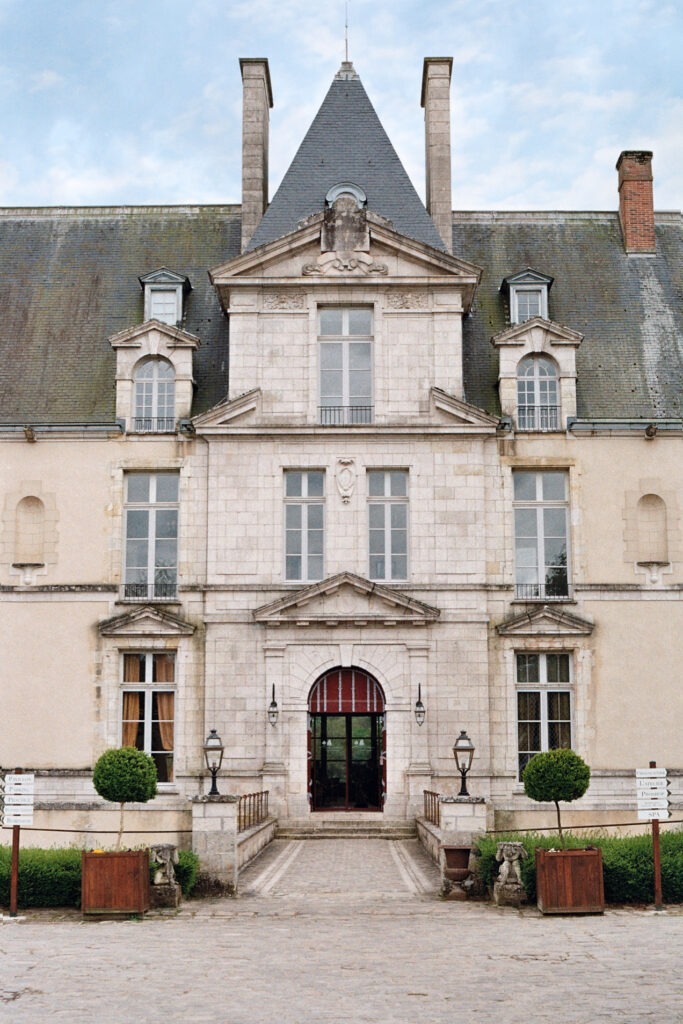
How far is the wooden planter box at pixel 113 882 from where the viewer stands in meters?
15.1

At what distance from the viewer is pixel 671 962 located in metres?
12.0

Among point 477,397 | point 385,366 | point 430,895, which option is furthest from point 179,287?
point 430,895

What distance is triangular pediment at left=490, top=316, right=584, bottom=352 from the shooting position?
26844 millimetres

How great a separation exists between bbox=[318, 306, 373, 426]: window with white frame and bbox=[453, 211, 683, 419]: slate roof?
243cm

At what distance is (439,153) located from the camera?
29.4 m

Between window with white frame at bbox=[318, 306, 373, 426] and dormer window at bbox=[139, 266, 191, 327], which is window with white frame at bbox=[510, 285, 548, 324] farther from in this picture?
dormer window at bbox=[139, 266, 191, 327]

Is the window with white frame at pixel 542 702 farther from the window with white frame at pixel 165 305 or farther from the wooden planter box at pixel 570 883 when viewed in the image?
the window with white frame at pixel 165 305

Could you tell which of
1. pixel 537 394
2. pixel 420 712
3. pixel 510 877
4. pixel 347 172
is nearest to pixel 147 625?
pixel 420 712

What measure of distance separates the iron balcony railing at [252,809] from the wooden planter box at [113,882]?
462 cm

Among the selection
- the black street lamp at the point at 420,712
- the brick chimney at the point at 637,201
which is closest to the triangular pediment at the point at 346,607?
the black street lamp at the point at 420,712

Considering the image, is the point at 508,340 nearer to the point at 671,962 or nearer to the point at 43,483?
the point at 43,483

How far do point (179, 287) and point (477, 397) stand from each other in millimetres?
7147

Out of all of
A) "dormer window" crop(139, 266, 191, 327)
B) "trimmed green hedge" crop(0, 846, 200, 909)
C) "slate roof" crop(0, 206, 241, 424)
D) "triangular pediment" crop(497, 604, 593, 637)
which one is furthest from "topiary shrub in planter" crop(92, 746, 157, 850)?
"dormer window" crop(139, 266, 191, 327)

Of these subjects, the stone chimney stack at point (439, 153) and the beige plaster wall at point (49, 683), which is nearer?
the beige plaster wall at point (49, 683)
